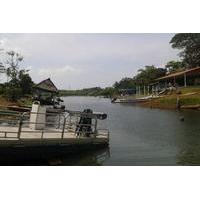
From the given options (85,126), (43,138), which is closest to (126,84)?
(85,126)

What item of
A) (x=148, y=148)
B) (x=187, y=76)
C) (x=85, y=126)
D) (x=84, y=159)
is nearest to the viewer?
(x=84, y=159)

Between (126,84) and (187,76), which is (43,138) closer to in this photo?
(187,76)

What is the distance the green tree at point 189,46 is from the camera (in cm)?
4845

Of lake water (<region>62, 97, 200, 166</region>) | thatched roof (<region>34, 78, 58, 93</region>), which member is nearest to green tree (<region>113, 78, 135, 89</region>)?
lake water (<region>62, 97, 200, 166</region>)

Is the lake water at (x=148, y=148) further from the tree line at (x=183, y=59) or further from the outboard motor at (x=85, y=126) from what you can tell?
the tree line at (x=183, y=59)

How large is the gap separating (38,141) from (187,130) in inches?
412

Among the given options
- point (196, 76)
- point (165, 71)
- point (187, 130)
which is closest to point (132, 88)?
point (165, 71)

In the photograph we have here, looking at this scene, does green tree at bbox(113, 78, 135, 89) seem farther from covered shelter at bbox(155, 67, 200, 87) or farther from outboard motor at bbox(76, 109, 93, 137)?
outboard motor at bbox(76, 109, 93, 137)

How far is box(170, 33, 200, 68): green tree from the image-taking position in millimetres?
48450

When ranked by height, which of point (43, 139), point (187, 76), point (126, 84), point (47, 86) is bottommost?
point (43, 139)

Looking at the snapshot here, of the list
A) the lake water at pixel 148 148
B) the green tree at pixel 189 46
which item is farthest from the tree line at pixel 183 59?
the lake water at pixel 148 148

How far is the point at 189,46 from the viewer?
49250 millimetres

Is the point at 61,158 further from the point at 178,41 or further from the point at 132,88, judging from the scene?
the point at 132,88

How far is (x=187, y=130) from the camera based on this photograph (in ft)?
64.2
